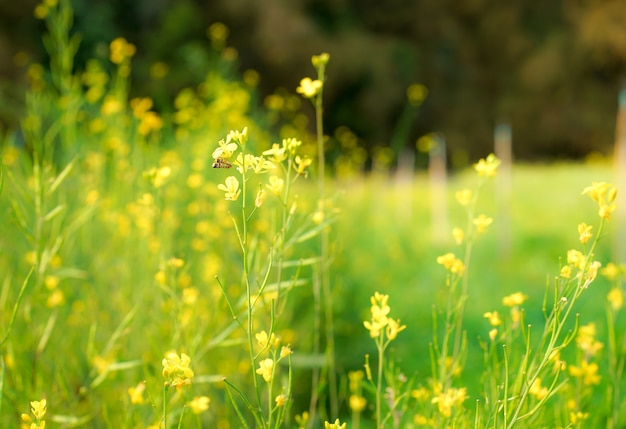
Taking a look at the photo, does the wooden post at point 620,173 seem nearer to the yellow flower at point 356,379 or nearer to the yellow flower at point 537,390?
the yellow flower at point 356,379

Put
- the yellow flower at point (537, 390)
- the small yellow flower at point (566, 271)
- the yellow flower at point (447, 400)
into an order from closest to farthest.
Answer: the small yellow flower at point (566, 271), the yellow flower at point (447, 400), the yellow flower at point (537, 390)

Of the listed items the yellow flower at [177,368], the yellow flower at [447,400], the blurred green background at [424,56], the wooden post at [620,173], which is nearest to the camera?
the yellow flower at [177,368]

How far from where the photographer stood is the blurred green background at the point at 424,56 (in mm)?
11531

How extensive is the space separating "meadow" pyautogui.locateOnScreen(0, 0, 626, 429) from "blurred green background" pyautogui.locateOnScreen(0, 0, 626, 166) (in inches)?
283

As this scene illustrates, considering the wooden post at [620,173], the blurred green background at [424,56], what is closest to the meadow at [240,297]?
the wooden post at [620,173]

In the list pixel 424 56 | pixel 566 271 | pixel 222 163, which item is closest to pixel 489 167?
pixel 566 271

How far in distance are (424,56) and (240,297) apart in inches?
537

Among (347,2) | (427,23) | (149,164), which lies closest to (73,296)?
(149,164)

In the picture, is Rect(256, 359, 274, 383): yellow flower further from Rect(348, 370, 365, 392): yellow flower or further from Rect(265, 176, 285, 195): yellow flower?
Rect(348, 370, 365, 392): yellow flower

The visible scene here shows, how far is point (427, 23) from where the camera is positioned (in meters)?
15.1

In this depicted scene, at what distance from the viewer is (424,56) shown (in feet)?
48.9

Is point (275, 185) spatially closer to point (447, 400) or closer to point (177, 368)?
point (177, 368)

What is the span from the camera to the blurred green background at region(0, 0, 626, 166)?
11.5 metres

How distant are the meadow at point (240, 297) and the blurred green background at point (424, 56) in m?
7.18
